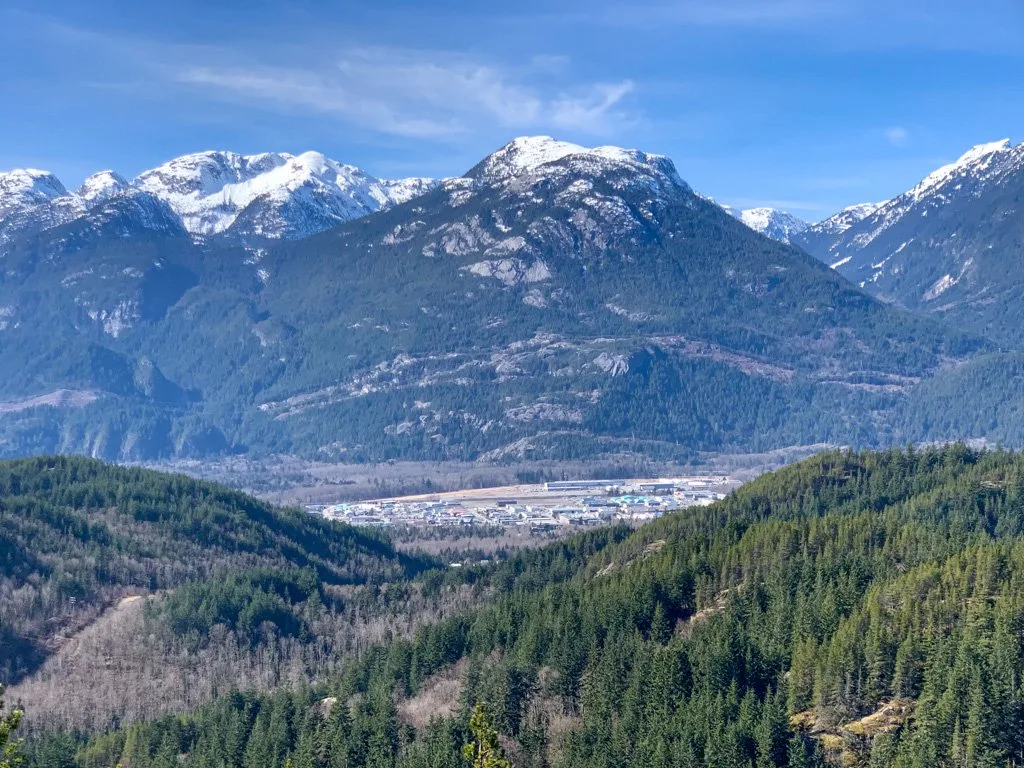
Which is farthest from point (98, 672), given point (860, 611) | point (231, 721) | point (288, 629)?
point (860, 611)

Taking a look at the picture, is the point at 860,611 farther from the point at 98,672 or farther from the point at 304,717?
the point at 98,672

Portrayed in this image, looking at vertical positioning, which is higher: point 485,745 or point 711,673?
point 485,745

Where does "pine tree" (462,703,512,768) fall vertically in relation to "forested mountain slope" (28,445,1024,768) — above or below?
above

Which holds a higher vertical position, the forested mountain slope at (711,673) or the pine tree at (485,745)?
the pine tree at (485,745)

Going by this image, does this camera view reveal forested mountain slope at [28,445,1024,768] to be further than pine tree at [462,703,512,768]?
Yes

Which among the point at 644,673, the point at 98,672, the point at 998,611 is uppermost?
the point at 998,611

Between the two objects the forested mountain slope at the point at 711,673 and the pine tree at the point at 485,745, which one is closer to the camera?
the pine tree at the point at 485,745

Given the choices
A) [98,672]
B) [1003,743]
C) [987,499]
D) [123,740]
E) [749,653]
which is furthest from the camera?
[987,499]

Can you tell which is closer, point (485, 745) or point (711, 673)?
point (485, 745)
